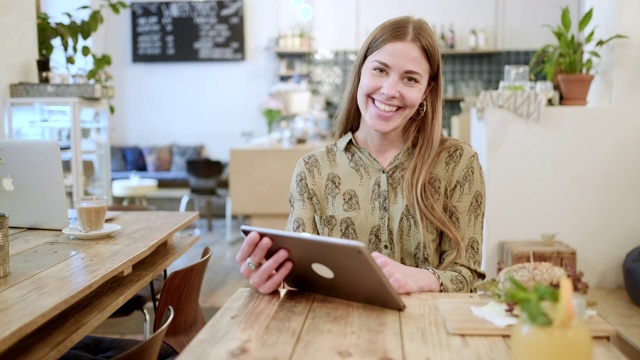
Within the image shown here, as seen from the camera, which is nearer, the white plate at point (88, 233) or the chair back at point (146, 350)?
the chair back at point (146, 350)

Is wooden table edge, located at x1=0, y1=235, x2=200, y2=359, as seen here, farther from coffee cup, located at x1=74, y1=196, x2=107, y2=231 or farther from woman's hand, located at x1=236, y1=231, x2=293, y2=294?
woman's hand, located at x1=236, y1=231, x2=293, y2=294

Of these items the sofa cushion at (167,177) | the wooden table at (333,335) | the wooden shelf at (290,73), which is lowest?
the sofa cushion at (167,177)

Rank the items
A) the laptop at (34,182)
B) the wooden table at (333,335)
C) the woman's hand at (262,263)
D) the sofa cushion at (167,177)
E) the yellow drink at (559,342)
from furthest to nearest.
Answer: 1. the sofa cushion at (167,177)
2. the laptop at (34,182)
3. the woman's hand at (262,263)
4. the wooden table at (333,335)
5. the yellow drink at (559,342)

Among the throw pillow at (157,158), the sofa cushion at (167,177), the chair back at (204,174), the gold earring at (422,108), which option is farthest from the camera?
the throw pillow at (157,158)

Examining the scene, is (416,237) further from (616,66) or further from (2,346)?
(616,66)

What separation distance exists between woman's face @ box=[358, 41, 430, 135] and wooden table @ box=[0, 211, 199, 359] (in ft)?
2.75

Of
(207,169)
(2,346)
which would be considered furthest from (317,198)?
(207,169)

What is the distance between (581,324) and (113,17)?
28.4 ft

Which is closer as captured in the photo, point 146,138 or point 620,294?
point 620,294

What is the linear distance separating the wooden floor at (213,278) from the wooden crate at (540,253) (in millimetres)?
1810

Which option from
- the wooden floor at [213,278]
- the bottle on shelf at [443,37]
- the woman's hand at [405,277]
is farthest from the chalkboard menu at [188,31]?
the woman's hand at [405,277]

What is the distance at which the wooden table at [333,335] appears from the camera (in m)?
1.06

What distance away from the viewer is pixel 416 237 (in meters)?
1.74

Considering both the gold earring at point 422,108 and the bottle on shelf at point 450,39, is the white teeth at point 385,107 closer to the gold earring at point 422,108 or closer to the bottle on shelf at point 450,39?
the gold earring at point 422,108
